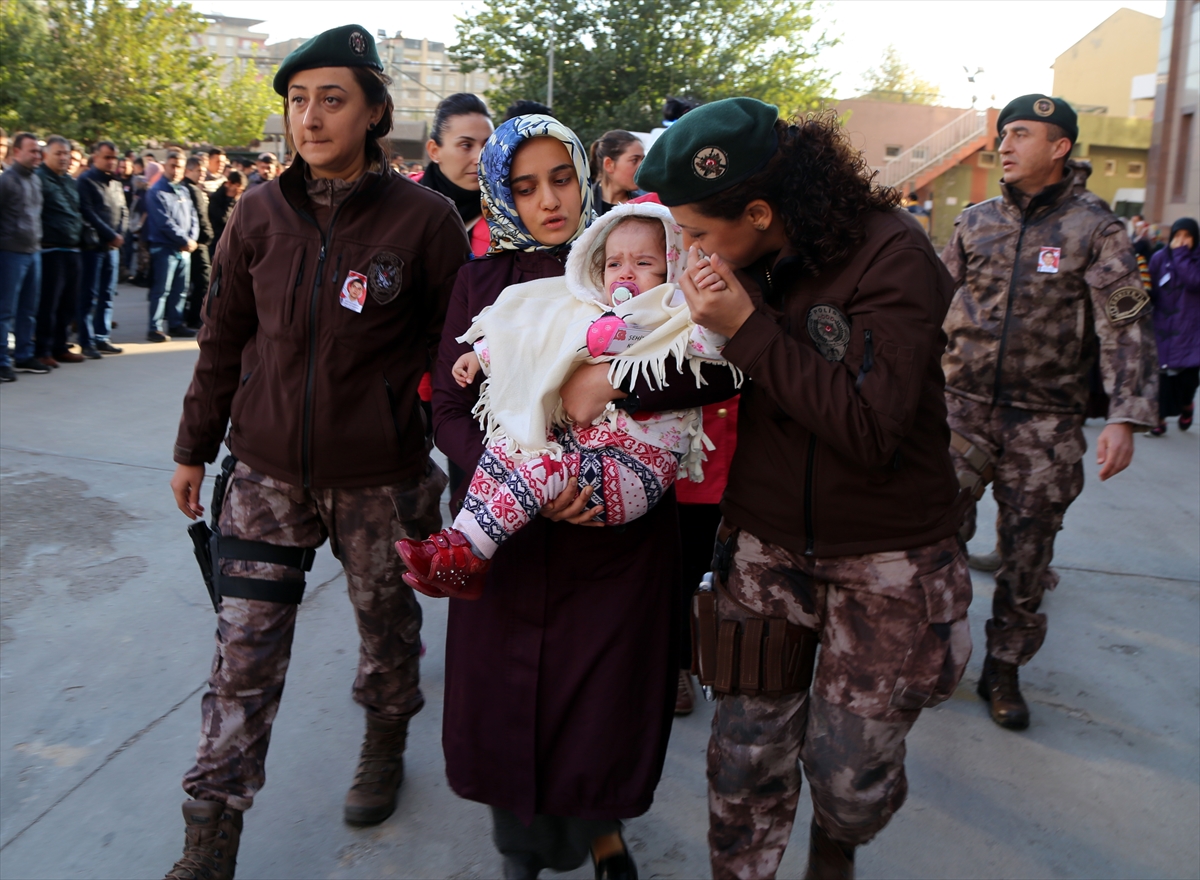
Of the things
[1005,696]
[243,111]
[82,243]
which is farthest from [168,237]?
[243,111]

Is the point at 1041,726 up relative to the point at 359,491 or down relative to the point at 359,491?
down

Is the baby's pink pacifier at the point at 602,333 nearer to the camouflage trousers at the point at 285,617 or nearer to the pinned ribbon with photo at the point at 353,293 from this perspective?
the pinned ribbon with photo at the point at 353,293

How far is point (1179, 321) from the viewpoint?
9172 millimetres

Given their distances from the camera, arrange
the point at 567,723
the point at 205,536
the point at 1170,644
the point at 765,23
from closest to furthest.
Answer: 1. the point at 567,723
2. the point at 205,536
3. the point at 1170,644
4. the point at 765,23

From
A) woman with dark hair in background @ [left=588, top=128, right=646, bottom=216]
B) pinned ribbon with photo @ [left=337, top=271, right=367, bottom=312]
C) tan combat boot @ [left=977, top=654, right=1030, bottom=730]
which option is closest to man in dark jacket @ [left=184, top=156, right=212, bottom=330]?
woman with dark hair in background @ [left=588, top=128, right=646, bottom=216]

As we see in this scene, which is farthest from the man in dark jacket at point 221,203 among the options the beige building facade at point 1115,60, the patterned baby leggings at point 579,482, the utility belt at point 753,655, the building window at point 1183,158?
the beige building facade at point 1115,60

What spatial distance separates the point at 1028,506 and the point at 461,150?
2.92m

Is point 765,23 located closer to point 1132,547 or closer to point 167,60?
point 167,60

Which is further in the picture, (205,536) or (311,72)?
(205,536)

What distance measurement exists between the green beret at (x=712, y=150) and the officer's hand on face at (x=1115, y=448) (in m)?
1.94

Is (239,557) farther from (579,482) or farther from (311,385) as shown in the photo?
(579,482)

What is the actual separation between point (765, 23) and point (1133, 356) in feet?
95.1

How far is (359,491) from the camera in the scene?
9.18ft

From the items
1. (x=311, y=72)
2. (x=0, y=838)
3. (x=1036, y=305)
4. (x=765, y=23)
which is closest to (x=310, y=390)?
(x=311, y=72)
